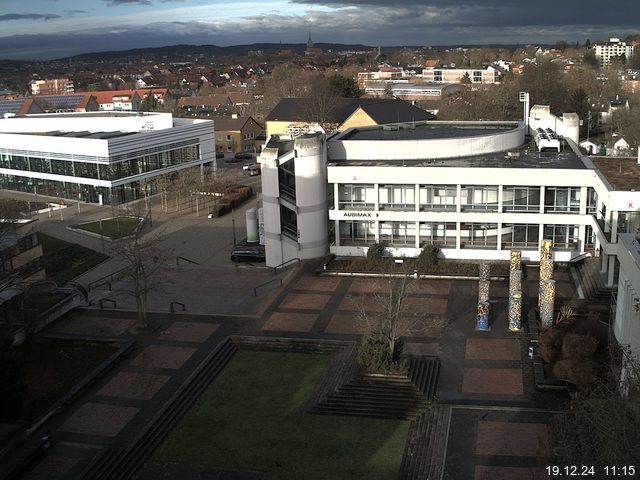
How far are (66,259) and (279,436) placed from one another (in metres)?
25.7

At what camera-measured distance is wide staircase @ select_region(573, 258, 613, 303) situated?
31.0 meters

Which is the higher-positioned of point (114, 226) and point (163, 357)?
point (114, 226)

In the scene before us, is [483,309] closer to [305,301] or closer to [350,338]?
[350,338]

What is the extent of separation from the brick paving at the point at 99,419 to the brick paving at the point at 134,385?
81 cm

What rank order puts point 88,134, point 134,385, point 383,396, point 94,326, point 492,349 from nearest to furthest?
point 383,396 → point 134,385 → point 492,349 → point 94,326 → point 88,134

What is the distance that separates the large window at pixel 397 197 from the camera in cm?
3797

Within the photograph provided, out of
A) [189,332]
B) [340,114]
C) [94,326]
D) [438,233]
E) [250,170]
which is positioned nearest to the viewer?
[189,332]

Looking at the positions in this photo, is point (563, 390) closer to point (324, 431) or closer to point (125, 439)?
point (324, 431)

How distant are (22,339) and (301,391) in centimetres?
1233

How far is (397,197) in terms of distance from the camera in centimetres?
3822

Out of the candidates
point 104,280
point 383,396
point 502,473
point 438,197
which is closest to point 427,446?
point 502,473

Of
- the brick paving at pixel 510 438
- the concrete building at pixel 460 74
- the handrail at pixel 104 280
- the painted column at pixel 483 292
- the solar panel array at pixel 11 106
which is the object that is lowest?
the brick paving at pixel 510 438

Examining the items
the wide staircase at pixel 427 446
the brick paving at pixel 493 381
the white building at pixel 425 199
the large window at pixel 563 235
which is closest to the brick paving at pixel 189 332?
the white building at pixel 425 199

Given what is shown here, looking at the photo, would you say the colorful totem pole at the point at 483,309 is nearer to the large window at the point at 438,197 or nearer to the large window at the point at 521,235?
the large window at the point at 521,235
